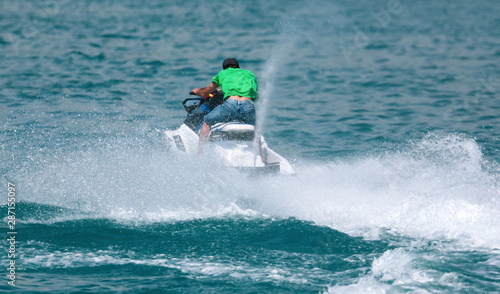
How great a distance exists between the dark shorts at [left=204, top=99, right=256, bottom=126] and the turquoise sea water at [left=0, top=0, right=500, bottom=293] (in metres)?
0.68

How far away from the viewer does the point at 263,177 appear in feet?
32.4

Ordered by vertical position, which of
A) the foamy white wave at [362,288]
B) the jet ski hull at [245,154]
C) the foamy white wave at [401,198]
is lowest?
the foamy white wave at [362,288]

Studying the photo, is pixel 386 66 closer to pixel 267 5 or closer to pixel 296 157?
pixel 296 157

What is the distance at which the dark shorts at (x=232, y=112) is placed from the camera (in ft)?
33.3

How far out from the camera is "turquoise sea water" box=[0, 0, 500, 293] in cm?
723

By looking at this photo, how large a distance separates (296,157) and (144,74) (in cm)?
993

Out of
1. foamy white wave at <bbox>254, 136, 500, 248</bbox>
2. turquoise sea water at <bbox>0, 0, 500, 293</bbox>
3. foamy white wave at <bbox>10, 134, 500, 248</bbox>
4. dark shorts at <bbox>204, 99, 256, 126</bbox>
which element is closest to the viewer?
turquoise sea water at <bbox>0, 0, 500, 293</bbox>

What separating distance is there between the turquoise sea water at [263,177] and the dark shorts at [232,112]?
0.68 metres

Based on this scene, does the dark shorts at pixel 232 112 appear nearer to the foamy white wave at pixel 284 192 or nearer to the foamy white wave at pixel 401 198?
the foamy white wave at pixel 284 192

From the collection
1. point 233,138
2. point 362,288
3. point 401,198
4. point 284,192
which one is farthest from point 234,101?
point 362,288

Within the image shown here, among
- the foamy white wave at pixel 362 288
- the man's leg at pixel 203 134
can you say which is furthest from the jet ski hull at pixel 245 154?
the foamy white wave at pixel 362 288

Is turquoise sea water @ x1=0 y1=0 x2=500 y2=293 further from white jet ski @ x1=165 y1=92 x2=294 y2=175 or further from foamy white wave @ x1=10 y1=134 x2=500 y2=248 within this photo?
white jet ski @ x1=165 y1=92 x2=294 y2=175

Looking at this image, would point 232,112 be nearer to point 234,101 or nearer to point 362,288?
point 234,101

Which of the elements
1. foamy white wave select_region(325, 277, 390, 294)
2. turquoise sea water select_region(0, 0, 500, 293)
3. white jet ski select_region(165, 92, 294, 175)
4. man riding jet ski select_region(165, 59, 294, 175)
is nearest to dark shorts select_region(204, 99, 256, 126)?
man riding jet ski select_region(165, 59, 294, 175)
